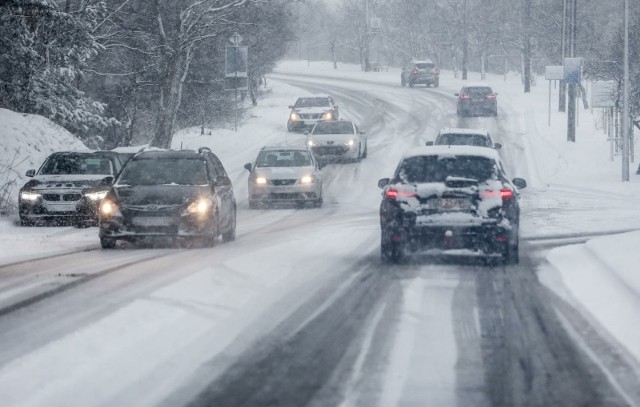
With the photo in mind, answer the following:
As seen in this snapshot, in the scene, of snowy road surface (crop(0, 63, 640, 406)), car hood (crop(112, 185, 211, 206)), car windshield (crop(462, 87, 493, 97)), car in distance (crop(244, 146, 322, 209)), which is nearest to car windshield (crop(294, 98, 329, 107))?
car windshield (crop(462, 87, 493, 97))

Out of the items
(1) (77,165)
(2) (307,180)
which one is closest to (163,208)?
(1) (77,165)

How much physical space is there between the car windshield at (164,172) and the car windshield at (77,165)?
541 cm

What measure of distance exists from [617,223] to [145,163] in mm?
9615

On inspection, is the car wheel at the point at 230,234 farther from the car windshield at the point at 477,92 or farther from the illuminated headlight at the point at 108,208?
the car windshield at the point at 477,92

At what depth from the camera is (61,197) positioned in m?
23.4

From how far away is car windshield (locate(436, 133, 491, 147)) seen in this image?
30922mm

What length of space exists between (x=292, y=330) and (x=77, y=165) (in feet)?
50.6

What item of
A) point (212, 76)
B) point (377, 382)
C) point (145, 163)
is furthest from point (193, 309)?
point (212, 76)

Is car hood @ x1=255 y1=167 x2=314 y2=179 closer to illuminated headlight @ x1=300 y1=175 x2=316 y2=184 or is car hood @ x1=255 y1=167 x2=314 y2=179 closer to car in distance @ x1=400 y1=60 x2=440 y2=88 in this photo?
illuminated headlight @ x1=300 y1=175 x2=316 y2=184

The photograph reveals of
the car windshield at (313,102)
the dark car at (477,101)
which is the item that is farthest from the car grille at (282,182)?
the dark car at (477,101)

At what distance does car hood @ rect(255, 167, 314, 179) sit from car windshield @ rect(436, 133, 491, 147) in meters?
3.90

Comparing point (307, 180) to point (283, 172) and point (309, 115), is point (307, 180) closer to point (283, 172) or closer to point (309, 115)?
point (283, 172)

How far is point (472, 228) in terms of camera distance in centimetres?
1522

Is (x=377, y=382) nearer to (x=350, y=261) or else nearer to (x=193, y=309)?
(x=193, y=309)
